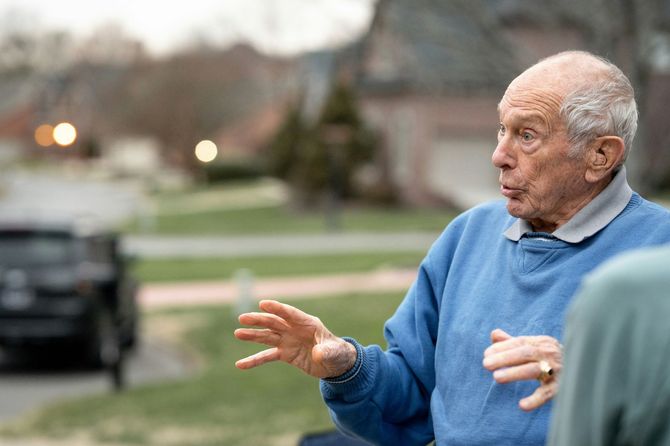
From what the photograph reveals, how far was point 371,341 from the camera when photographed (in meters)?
12.0

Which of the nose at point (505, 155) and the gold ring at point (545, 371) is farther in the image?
the nose at point (505, 155)

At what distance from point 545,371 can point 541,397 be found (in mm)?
51

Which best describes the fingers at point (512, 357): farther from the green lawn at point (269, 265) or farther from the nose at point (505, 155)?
the green lawn at point (269, 265)

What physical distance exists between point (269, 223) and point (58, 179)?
4213 centimetres

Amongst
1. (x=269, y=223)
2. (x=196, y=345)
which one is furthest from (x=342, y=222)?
(x=196, y=345)

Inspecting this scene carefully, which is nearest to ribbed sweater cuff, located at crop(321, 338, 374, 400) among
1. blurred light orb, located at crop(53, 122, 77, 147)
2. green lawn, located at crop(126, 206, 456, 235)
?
blurred light orb, located at crop(53, 122, 77, 147)

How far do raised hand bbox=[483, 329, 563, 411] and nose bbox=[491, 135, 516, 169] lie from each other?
22.6 inches

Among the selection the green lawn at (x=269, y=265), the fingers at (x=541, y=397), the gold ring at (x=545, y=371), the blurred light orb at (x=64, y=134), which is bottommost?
the green lawn at (x=269, y=265)

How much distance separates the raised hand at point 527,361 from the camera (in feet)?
6.42

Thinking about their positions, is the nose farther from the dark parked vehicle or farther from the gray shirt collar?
the dark parked vehicle

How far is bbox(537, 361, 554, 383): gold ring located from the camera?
1998 millimetres

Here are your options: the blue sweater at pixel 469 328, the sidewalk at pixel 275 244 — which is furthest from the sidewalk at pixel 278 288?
the blue sweater at pixel 469 328

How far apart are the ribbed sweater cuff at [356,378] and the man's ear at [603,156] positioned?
0.66m

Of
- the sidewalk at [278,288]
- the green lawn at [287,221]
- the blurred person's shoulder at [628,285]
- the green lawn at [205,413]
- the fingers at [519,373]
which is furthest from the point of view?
the green lawn at [287,221]
